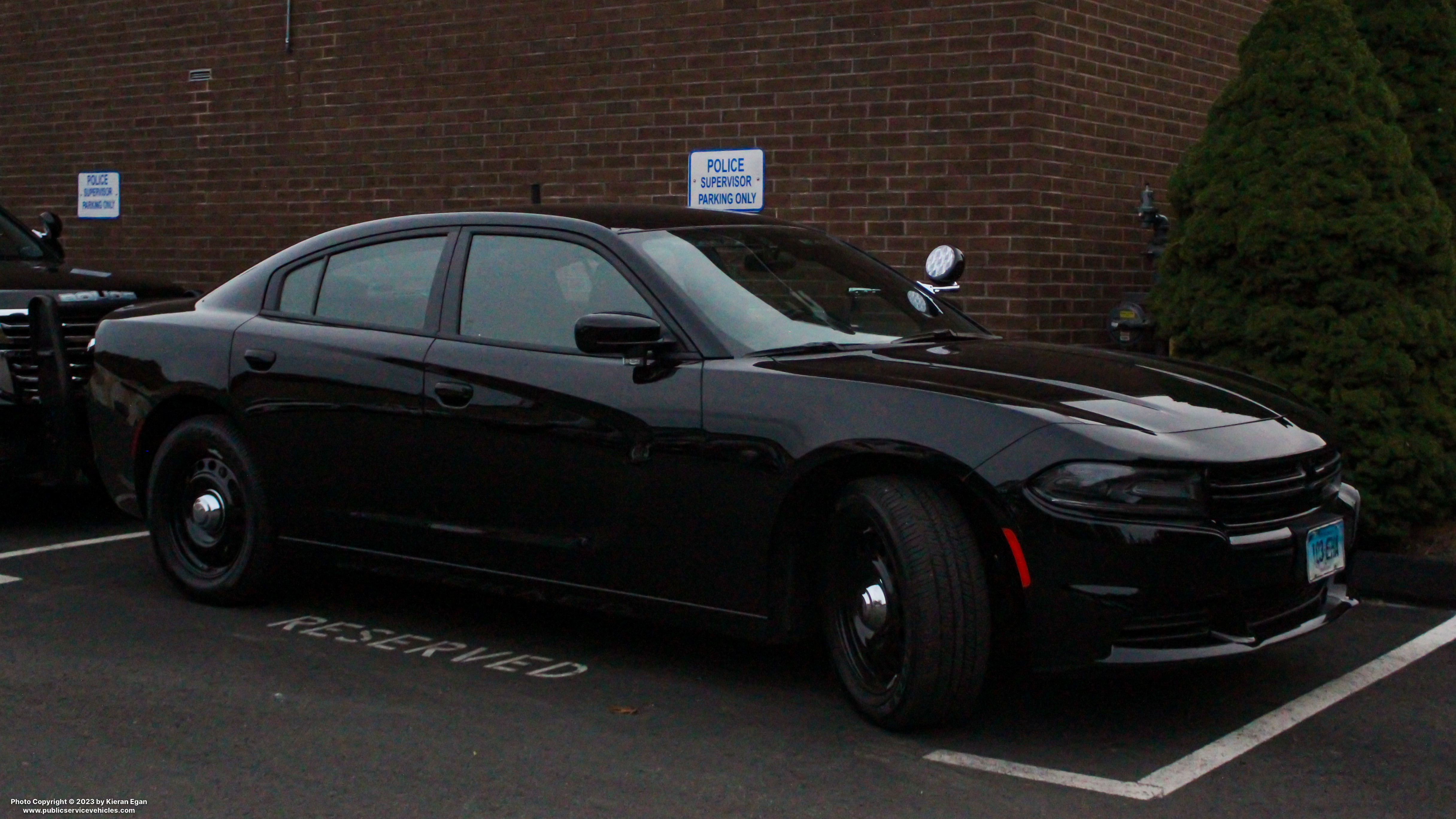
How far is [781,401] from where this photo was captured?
4.99 m

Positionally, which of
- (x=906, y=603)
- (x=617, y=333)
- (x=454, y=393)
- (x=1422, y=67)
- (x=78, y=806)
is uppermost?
(x=1422, y=67)

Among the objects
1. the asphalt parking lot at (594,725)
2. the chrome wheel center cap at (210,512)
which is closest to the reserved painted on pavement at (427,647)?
the asphalt parking lot at (594,725)

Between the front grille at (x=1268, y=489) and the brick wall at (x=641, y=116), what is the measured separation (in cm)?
449

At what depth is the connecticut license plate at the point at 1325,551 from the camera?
4777 mm

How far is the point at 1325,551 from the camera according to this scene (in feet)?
16.0

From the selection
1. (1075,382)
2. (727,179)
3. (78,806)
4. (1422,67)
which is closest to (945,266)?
(1075,382)

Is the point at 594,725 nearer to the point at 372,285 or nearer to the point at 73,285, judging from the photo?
the point at 372,285

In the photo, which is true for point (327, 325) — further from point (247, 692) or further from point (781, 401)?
point (781, 401)

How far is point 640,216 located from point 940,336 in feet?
3.76

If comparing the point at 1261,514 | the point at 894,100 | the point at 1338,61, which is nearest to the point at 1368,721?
the point at 1261,514

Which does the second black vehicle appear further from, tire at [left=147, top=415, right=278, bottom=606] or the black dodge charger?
tire at [left=147, top=415, right=278, bottom=606]

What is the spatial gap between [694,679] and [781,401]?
3.55ft

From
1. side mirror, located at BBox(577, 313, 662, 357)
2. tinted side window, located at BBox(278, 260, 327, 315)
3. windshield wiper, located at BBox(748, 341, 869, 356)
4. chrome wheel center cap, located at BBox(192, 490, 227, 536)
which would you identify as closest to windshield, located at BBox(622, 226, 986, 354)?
windshield wiper, located at BBox(748, 341, 869, 356)

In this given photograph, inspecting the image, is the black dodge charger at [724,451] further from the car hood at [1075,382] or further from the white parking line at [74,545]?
the white parking line at [74,545]
